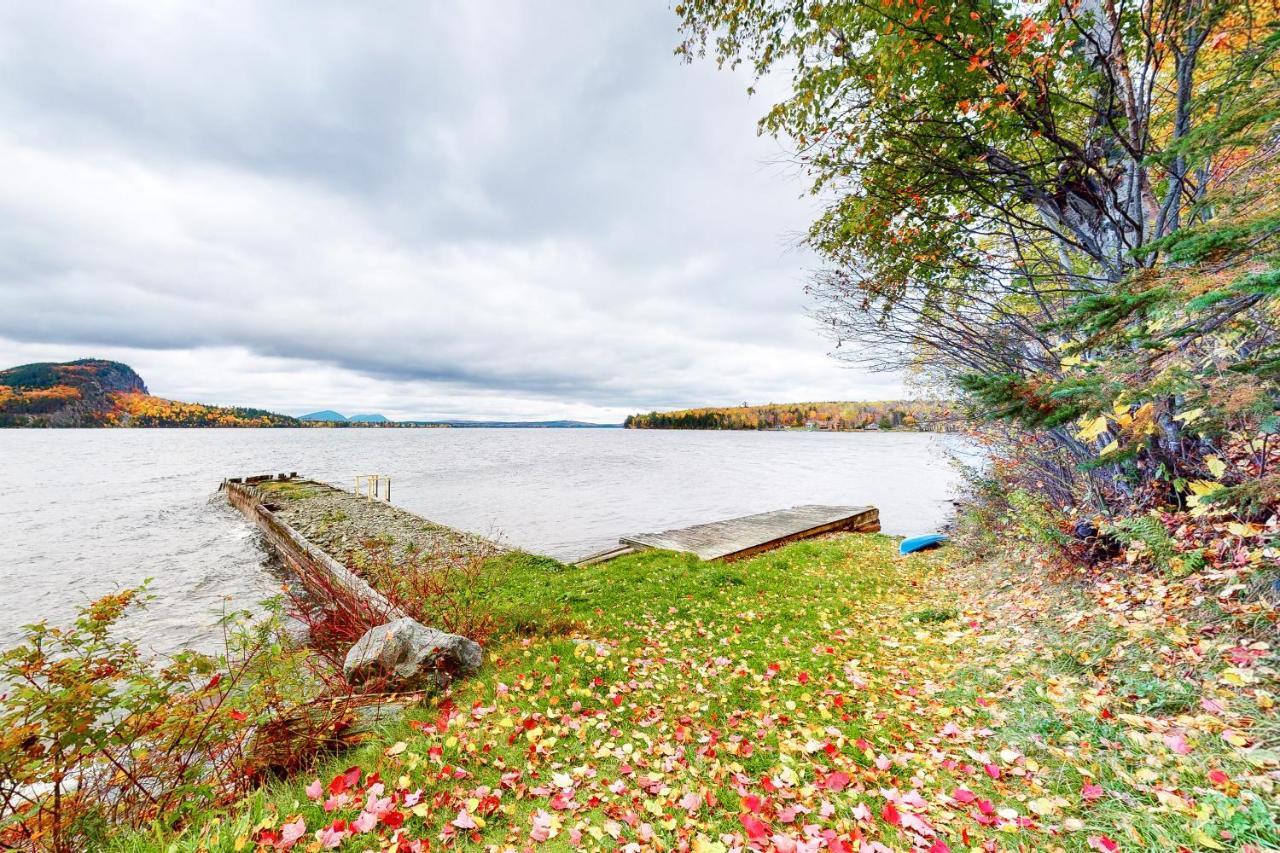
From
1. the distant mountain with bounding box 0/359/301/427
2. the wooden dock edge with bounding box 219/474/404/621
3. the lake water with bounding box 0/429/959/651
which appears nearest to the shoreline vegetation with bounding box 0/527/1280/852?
the wooden dock edge with bounding box 219/474/404/621

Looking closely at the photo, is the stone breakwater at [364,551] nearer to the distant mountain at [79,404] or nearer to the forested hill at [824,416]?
the forested hill at [824,416]

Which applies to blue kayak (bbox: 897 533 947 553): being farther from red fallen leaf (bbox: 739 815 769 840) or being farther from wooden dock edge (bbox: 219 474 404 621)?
wooden dock edge (bbox: 219 474 404 621)

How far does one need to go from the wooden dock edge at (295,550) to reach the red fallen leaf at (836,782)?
20.2 feet

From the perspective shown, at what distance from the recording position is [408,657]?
5.41 m

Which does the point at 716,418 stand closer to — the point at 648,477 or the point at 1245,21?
the point at 648,477

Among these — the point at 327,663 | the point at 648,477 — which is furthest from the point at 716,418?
the point at 327,663

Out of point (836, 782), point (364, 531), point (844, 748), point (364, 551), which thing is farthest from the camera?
point (364, 531)

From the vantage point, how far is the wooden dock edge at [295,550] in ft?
27.5

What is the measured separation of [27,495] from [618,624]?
40.9 metres

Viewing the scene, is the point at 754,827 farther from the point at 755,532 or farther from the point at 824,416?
the point at 824,416

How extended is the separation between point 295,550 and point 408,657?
13.7 metres

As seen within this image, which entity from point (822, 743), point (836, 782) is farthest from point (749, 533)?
point (836, 782)

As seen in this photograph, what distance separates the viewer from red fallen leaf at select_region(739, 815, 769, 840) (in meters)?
3.03

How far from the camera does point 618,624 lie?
739 centimetres
